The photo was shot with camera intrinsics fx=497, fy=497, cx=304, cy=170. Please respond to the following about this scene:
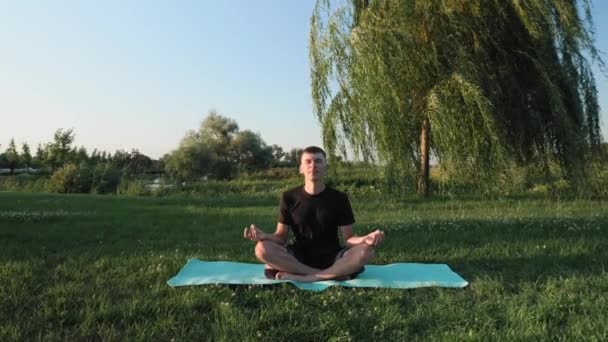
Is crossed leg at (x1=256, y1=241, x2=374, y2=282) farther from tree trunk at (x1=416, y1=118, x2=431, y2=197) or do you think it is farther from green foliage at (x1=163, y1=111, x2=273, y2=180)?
green foliage at (x1=163, y1=111, x2=273, y2=180)

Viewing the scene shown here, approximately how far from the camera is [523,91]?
12.4 metres

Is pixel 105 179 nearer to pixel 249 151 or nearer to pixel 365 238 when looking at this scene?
pixel 365 238

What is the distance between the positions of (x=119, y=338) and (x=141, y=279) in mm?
1454

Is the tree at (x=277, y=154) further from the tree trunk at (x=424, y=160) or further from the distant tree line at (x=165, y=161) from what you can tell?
the tree trunk at (x=424, y=160)

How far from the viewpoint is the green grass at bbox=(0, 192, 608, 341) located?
325 centimetres

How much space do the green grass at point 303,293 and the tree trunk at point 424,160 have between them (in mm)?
4605

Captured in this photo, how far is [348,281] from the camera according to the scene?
452cm

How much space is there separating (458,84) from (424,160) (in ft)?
7.53

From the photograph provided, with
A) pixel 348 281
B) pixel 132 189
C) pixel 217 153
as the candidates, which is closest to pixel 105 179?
pixel 132 189

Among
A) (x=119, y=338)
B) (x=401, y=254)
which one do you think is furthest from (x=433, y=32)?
(x=119, y=338)

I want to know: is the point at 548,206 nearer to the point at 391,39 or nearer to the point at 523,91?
the point at 523,91

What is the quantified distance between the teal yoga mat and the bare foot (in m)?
0.08

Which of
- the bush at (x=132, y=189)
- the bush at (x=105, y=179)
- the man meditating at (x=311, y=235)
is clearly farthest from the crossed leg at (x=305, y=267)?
→ the bush at (x=105, y=179)

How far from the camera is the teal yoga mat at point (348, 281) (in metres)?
4.41
